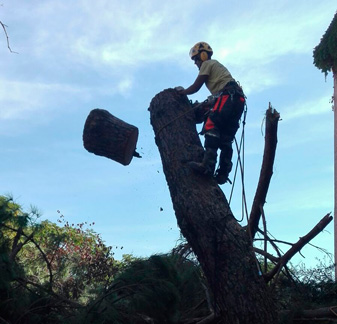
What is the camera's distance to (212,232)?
14.5ft

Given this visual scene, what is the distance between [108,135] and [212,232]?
159 centimetres

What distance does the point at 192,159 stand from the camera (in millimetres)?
4875

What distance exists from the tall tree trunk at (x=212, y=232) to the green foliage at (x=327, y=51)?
8631mm

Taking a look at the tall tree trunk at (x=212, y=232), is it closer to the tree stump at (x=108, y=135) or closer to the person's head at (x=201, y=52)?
the tree stump at (x=108, y=135)

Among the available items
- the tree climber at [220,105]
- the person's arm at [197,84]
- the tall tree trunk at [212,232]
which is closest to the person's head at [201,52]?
the tree climber at [220,105]

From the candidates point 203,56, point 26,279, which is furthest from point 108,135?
point 26,279

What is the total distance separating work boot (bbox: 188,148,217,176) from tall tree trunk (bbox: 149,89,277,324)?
57 millimetres

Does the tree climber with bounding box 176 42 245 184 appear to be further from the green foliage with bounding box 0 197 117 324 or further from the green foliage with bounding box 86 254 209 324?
the green foliage with bounding box 0 197 117 324

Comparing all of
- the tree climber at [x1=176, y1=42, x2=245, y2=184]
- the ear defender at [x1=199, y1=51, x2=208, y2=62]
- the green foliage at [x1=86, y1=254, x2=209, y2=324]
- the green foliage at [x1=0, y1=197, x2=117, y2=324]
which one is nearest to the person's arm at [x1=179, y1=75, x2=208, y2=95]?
the tree climber at [x1=176, y1=42, x2=245, y2=184]

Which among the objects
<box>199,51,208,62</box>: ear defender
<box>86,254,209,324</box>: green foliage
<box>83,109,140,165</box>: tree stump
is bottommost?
<box>86,254,209,324</box>: green foliage

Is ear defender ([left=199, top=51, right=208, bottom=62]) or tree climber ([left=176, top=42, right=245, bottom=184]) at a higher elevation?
ear defender ([left=199, top=51, right=208, bottom=62])

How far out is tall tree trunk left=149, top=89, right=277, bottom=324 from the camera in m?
4.18

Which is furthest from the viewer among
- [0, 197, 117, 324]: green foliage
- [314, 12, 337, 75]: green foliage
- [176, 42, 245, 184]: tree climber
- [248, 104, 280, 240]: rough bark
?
[314, 12, 337, 75]: green foliage

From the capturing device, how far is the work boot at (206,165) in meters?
4.71
